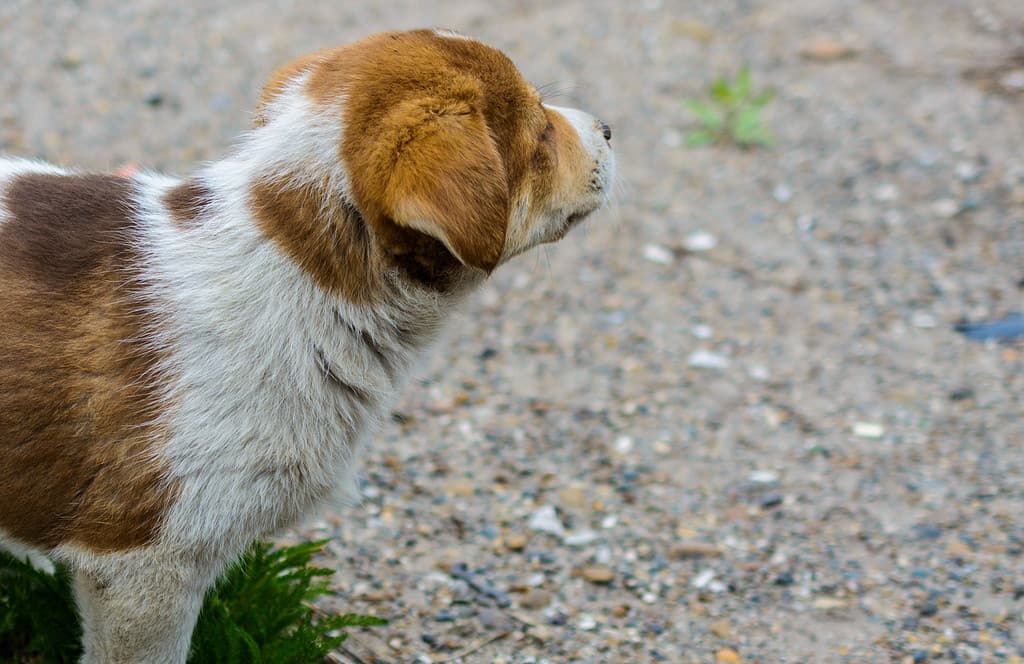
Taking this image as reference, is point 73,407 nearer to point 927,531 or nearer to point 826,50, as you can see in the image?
point 927,531

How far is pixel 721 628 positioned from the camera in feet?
12.7

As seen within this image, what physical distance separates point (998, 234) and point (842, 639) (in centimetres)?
315

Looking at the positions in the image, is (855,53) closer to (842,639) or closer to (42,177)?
(842,639)

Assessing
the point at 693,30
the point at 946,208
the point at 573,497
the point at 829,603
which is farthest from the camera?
the point at 693,30

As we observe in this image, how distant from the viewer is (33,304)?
107 inches

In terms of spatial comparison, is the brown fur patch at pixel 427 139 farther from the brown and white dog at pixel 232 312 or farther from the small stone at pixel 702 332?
the small stone at pixel 702 332

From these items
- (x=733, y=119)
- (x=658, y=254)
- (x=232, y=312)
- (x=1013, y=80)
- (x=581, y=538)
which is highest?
(x=232, y=312)

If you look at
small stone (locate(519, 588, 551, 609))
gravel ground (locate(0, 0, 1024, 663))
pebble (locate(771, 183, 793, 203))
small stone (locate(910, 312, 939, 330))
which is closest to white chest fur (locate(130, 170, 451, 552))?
gravel ground (locate(0, 0, 1024, 663))

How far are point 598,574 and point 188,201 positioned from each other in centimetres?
207

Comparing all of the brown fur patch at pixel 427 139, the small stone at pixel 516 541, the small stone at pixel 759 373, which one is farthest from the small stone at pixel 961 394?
the brown fur patch at pixel 427 139

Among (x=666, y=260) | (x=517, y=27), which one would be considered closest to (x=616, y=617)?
(x=666, y=260)

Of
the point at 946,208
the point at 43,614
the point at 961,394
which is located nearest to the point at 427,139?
the point at 43,614

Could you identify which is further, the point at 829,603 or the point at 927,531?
the point at 927,531

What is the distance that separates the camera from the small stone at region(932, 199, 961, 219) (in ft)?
20.5
